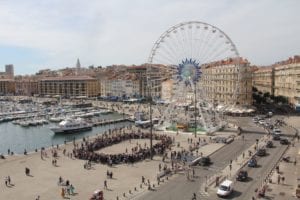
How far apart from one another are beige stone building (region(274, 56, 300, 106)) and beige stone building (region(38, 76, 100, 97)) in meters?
69.3

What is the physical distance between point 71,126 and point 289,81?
6082cm

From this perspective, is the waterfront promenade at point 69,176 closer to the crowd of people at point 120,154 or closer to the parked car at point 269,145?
the crowd of people at point 120,154

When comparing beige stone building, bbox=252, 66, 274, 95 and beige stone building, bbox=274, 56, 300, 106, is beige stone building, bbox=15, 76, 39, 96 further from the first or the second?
beige stone building, bbox=274, 56, 300, 106

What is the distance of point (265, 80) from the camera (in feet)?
463

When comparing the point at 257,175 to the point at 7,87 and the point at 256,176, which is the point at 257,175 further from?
the point at 7,87

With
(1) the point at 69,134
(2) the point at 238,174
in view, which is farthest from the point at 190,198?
(1) the point at 69,134

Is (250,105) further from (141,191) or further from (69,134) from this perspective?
(141,191)

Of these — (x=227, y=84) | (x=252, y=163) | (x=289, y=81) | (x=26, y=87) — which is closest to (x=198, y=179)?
(x=252, y=163)

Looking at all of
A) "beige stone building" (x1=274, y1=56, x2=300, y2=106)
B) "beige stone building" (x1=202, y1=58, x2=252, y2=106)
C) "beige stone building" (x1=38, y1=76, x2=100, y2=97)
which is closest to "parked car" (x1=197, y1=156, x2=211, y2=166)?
"beige stone building" (x1=202, y1=58, x2=252, y2=106)

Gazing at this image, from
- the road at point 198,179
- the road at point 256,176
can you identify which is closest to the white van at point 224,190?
the road at point 256,176

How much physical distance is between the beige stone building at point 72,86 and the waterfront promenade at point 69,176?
10911 centimetres

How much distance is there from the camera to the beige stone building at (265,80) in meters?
134

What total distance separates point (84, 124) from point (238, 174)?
52.7 metres

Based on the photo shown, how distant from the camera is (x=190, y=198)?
1283 inches
